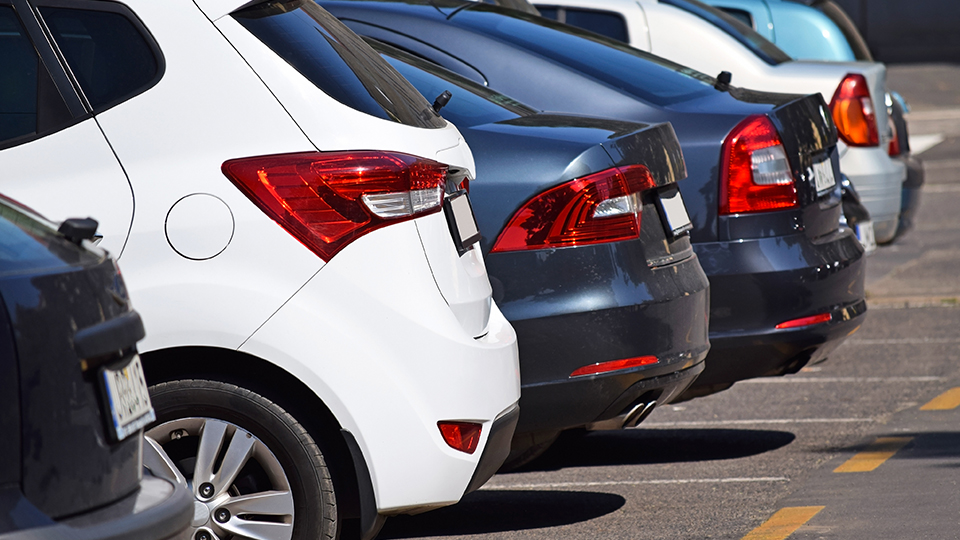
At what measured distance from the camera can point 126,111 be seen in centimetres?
385

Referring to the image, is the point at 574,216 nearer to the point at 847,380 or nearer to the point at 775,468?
the point at 775,468

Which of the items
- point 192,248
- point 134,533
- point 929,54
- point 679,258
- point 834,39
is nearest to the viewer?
point 134,533

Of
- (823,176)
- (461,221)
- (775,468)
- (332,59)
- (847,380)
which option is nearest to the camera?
(332,59)

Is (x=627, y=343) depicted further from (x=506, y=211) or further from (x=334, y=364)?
(x=334, y=364)

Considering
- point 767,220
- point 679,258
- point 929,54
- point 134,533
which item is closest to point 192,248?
point 134,533

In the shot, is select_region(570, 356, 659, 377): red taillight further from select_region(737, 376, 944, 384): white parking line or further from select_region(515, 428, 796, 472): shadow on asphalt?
select_region(737, 376, 944, 384): white parking line

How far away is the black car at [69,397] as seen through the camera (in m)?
2.68

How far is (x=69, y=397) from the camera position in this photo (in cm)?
278

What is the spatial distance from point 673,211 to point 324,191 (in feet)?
5.52

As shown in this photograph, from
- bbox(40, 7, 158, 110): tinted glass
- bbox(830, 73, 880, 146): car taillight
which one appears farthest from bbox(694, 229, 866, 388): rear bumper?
bbox(830, 73, 880, 146): car taillight

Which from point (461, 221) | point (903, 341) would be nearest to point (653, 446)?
point (461, 221)

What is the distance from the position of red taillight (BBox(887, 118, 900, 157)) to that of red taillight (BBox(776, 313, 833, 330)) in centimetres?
400

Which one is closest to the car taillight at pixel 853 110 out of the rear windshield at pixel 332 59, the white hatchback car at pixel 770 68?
the white hatchback car at pixel 770 68

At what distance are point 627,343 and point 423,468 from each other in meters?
1.05
